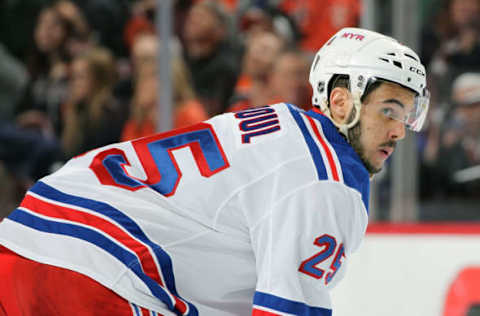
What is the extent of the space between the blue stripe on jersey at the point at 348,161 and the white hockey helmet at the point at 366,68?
4 centimetres

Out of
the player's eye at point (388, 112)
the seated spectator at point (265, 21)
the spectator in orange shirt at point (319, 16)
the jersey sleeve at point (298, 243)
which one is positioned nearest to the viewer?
the jersey sleeve at point (298, 243)

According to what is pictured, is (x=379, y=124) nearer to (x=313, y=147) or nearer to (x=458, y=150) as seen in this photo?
(x=313, y=147)

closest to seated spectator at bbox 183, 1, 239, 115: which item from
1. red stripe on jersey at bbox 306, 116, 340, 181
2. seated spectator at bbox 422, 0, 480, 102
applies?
seated spectator at bbox 422, 0, 480, 102

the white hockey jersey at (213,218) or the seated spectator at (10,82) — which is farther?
the seated spectator at (10,82)

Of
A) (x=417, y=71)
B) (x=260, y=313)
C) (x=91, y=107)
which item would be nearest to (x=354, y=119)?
(x=417, y=71)

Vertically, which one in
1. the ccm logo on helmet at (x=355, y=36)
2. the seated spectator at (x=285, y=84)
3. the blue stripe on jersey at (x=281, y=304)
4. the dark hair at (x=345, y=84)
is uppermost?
the ccm logo on helmet at (x=355, y=36)

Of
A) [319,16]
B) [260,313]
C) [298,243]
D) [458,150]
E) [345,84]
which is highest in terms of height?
[319,16]

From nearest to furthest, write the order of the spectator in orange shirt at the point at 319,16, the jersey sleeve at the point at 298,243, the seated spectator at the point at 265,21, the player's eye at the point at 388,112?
the jersey sleeve at the point at 298,243, the player's eye at the point at 388,112, the spectator in orange shirt at the point at 319,16, the seated spectator at the point at 265,21

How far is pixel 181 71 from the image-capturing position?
3.40 meters

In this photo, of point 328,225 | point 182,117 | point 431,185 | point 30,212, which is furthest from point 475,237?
point 30,212

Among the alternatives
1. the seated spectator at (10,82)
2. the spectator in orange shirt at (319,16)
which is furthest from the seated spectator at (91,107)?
the spectator in orange shirt at (319,16)

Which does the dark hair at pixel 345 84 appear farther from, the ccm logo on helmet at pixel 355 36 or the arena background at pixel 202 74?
the arena background at pixel 202 74

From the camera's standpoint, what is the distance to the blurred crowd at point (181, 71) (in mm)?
3387

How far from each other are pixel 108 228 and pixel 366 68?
1.86 ft
